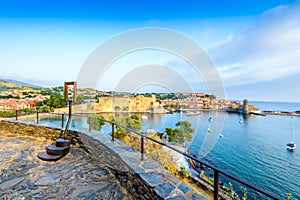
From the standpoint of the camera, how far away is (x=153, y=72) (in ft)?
24.9

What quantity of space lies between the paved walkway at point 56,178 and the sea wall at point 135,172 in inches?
6.1

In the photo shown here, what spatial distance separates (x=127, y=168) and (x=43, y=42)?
8.57m

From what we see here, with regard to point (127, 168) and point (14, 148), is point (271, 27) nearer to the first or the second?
point (127, 168)

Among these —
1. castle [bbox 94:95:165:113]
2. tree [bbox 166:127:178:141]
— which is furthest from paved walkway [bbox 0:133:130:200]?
tree [bbox 166:127:178:141]

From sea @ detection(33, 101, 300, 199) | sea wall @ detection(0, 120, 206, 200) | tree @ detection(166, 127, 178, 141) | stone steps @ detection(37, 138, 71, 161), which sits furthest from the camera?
tree @ detection(166, 127, 178, 141)

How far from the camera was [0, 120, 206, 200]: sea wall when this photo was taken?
139 centimetres

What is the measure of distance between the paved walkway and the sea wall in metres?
0.16

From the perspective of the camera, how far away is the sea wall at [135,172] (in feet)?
4.58

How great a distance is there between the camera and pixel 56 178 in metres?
2.24

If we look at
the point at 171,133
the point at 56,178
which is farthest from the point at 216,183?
the point at 171,133

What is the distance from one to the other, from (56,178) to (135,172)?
4.61 feet

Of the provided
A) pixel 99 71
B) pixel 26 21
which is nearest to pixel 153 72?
pixel 99 71

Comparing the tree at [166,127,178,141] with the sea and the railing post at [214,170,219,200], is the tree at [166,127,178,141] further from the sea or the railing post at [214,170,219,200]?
the railing post at [214,170,219,200]

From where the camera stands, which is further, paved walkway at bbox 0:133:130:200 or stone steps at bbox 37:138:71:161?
stone steps at bbox 37:138:71:161
